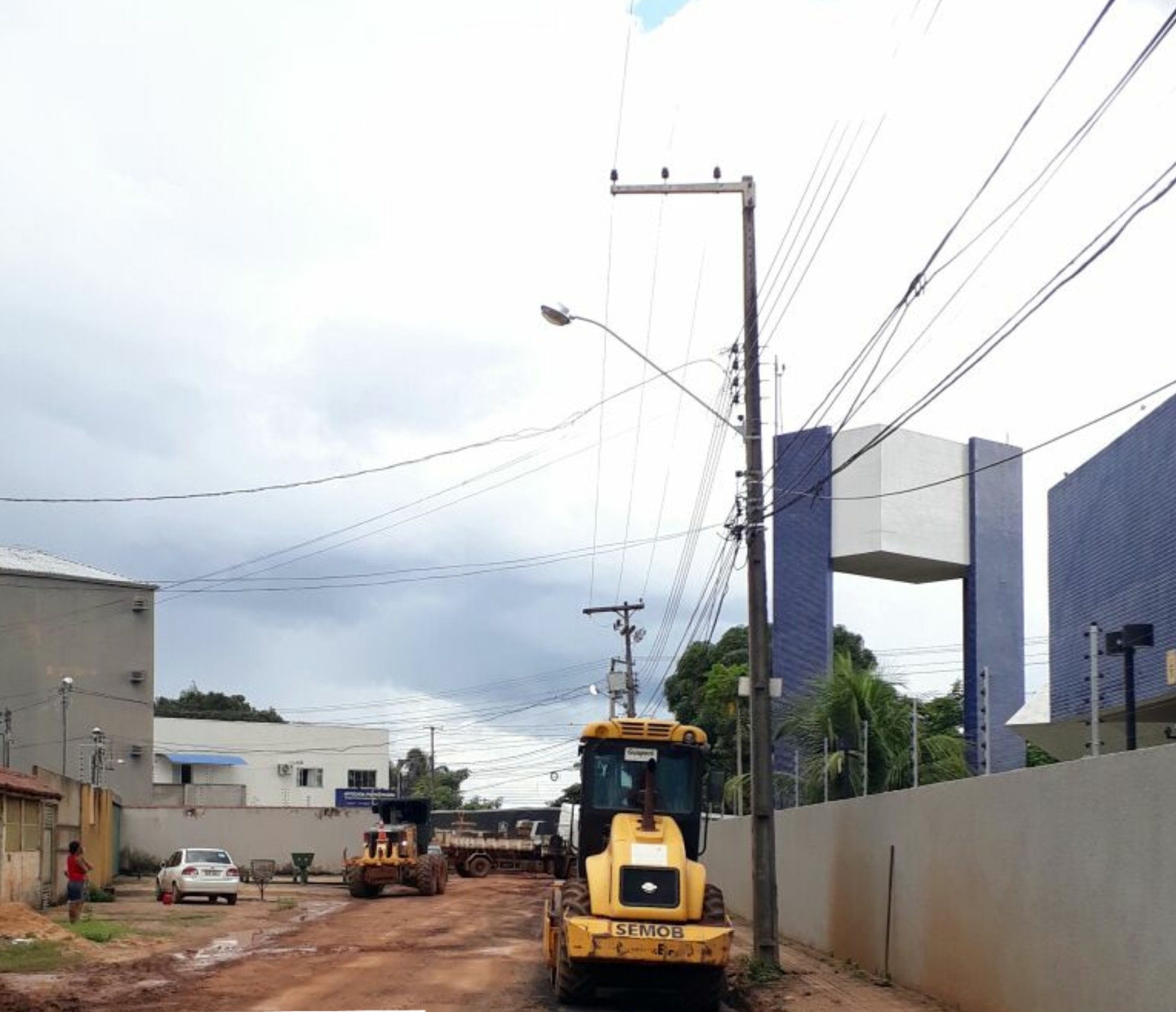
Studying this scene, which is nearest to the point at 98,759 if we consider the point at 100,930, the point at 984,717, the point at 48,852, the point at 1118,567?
the point at 48,852

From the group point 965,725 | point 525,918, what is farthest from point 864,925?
point 965,725

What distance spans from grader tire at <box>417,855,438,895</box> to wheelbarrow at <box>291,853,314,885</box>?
12331 millimetres

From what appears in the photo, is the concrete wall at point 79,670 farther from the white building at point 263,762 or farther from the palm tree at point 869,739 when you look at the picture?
the palm tree at point 869,739

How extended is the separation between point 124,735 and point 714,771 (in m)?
54.6

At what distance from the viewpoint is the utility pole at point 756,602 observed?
21719 mm

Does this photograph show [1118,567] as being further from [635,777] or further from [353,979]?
[353,979]

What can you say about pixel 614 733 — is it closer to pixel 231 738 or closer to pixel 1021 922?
pixel 1021 922

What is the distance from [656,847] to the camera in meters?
17.5

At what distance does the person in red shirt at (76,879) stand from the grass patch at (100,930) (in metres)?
0.28

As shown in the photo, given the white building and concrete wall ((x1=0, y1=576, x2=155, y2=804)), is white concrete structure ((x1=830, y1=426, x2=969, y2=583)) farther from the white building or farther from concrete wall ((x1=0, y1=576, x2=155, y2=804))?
the white building

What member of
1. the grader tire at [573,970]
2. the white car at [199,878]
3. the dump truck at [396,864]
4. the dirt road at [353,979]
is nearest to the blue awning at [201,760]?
the dump truck at [396,864]

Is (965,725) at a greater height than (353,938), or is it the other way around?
(965,725)

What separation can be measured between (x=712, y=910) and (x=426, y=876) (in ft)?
98.1

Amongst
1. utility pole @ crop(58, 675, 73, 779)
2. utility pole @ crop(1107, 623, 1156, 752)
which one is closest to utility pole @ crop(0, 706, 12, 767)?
utility pole @ crop(58, 675, 73, 779)
